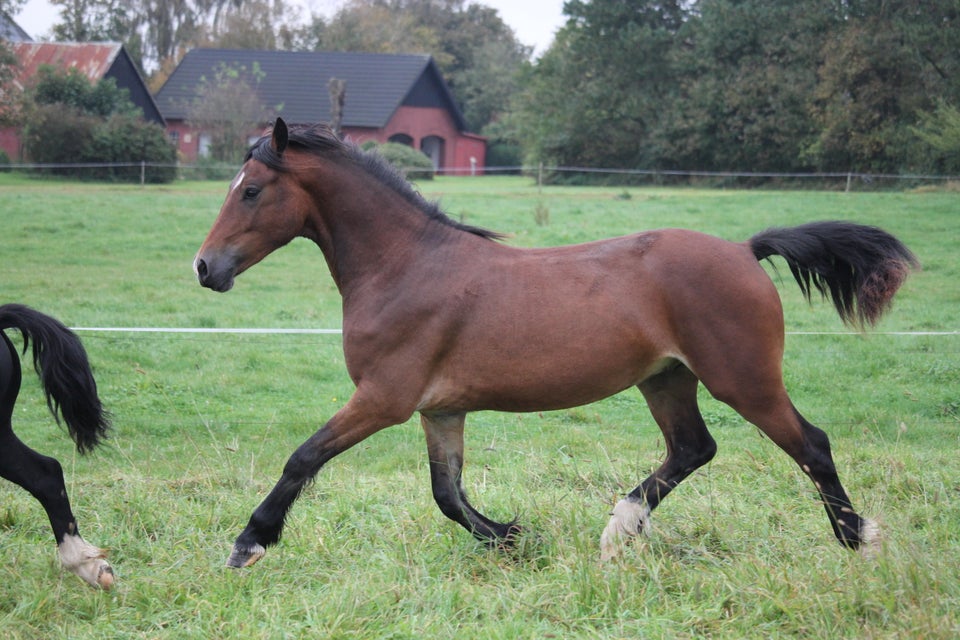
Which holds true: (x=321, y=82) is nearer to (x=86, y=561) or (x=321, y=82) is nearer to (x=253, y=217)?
(x=253, y=217)

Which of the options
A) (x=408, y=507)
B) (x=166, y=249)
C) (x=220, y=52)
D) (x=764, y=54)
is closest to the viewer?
(x=408, y=507)

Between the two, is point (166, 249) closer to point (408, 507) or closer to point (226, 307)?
point (226, 307)

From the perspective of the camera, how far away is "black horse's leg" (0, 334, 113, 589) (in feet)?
13.9

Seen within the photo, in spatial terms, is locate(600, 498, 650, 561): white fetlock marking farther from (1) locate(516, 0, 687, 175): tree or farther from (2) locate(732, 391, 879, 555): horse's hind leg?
(1) locate(516, 0, 687, 175): tree

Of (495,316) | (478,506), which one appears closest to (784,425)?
(495,316)

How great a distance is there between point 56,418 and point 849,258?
12.8ft

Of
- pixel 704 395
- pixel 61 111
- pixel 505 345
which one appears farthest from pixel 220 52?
pixel 505 345

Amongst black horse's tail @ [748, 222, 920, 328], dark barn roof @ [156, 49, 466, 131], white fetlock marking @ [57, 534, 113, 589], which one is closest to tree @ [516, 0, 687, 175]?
dark barn roof @ [156, 49, 466, 131]

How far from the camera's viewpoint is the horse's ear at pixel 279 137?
4355 millimetres

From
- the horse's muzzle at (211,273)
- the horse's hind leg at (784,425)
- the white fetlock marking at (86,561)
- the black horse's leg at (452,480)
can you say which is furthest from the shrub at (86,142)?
the horse's hind leg at (784,425)

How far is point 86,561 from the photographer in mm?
4227

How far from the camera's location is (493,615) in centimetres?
367

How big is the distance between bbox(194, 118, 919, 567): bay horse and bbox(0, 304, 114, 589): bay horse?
2.28 feet

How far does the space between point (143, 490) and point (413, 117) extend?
4285 cm
